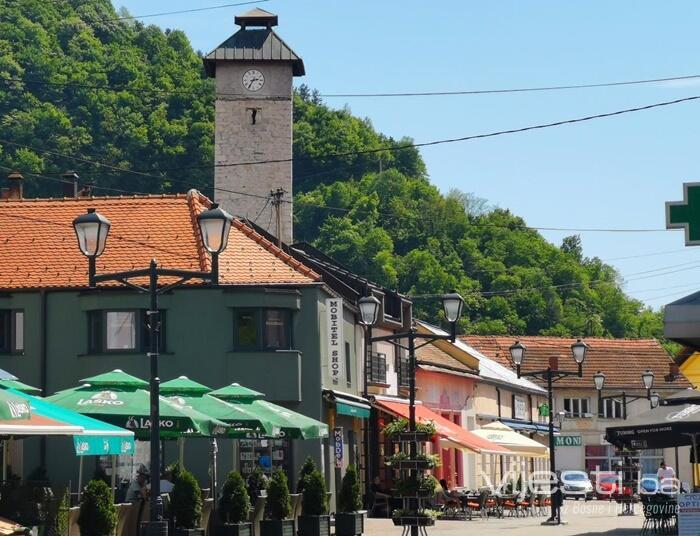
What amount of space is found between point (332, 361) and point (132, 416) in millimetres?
15388

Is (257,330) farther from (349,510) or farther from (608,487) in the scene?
(608,487)

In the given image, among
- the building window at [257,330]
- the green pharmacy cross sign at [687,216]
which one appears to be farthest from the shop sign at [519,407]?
the green pharmacy cross sign at [687,216]

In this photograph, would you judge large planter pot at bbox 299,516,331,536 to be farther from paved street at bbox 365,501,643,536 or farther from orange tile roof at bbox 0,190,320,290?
orange tile roof at bbox 0,190,320,290

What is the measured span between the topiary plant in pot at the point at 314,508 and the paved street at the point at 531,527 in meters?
3.28

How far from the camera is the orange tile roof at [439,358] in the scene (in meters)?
55.6

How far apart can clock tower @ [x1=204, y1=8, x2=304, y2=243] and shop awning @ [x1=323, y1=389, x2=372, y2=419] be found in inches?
909

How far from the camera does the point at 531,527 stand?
117 ft

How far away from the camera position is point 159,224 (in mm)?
40750

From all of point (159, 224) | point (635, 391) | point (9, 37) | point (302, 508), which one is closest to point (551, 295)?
point (635, 391)

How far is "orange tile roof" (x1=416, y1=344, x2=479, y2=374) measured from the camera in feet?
182

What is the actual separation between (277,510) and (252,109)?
40.3m

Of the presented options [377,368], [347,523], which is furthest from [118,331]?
[377,368]

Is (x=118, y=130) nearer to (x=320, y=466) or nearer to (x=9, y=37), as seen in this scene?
(x=9, y=37)

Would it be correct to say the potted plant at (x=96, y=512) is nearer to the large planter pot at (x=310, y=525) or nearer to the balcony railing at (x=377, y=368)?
the large planter pot at (x=310, y=525)
